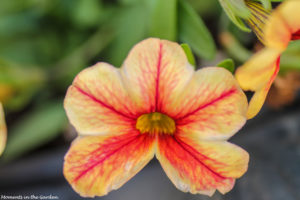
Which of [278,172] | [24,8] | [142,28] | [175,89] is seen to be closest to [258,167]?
[278,172]

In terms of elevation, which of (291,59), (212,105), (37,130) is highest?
(212,105)

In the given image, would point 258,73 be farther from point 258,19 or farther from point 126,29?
point 126,29

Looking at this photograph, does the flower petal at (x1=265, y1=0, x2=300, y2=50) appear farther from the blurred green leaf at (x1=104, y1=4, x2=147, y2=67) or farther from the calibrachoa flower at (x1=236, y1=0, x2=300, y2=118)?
the blurred green leaf at (x1=104, y1=4, x2=147, y2=67)

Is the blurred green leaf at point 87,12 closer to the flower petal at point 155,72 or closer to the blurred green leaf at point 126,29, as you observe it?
the blurred green leaf at point 126,29

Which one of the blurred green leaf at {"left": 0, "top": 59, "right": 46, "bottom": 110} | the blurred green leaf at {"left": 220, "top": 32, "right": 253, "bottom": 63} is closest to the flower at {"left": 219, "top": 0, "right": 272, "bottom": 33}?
the blurred green leaf at {"left": 220, "top": 32, "right": 253, "bottom": 63}

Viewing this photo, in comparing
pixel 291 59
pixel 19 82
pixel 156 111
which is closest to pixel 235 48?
pixel 291 59

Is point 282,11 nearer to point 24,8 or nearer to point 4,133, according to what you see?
point 4,133
